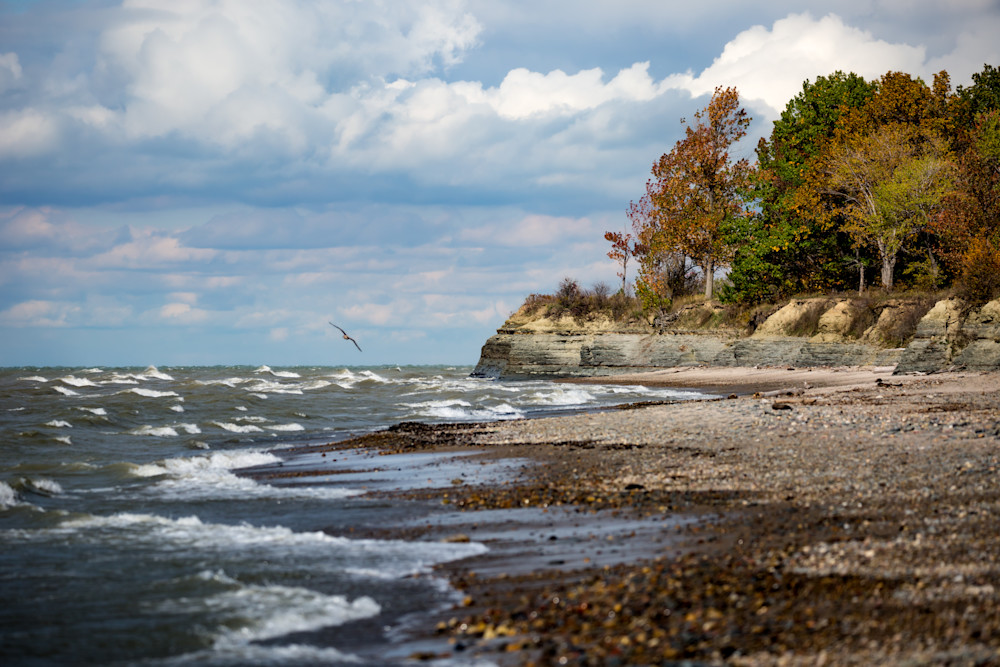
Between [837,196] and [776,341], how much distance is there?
10.1 metres

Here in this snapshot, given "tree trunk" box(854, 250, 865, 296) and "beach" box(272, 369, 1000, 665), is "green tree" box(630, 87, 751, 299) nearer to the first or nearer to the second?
"tree trunk" box(854, 250, 865, 296)

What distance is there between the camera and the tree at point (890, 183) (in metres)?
40.5

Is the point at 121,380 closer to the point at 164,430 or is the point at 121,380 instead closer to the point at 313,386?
the point at 313,386

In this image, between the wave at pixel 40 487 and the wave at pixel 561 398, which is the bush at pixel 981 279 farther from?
the wave at pixel 40 487

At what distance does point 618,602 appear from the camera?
608 centimetres

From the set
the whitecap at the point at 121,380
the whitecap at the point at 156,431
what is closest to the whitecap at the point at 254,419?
the whitecap at the point at 156,431

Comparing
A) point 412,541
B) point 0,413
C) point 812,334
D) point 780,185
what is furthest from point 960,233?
point 0,413

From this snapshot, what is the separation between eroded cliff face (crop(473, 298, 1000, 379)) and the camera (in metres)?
29.2

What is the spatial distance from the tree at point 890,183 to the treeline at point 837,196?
77 millimetres

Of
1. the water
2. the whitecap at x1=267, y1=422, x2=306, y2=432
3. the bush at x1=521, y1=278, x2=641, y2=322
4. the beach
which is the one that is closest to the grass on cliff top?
the bush at x1=521, y1=278, x2=641, y2=322

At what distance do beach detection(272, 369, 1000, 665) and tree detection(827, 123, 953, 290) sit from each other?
94.6ft

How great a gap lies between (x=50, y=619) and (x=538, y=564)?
4.39 m

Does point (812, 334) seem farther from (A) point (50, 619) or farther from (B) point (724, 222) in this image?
(A) point (50, 619)

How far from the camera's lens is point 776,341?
44.7 meters
